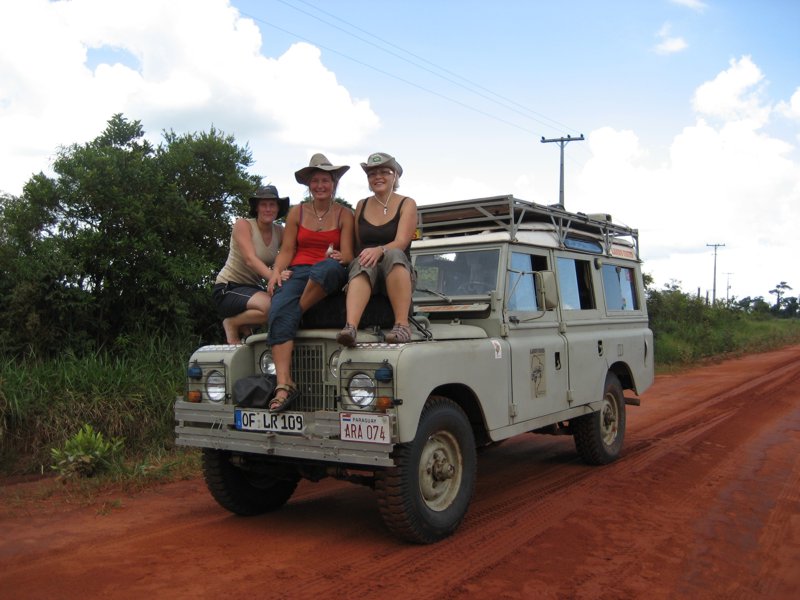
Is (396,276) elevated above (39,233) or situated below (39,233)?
below

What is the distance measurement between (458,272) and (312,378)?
1905 mm

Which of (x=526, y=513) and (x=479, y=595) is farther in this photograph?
(x=526, y=513)

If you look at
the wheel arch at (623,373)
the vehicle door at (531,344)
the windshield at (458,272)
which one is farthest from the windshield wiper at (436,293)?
the wheel arch at (623,373)

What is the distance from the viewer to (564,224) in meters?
7.20

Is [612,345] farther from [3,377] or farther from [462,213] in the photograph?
[3,377]

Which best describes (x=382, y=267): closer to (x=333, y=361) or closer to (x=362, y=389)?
(x=333, y=361)

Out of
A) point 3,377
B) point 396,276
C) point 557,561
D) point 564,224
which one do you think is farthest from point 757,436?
point 3,377

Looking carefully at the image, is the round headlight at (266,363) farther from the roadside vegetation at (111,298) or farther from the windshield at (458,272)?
the roadside vegetation at (111,298)

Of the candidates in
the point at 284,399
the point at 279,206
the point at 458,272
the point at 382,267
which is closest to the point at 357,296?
the point at 382,267

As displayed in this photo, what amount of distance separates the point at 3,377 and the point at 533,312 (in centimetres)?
561

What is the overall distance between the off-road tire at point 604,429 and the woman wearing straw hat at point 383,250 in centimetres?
299

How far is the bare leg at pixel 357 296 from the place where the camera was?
477 cm

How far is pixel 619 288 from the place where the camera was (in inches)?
321

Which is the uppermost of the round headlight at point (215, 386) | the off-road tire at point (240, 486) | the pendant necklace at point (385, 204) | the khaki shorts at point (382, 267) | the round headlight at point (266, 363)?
the pendant necklace at point (385, 204)
